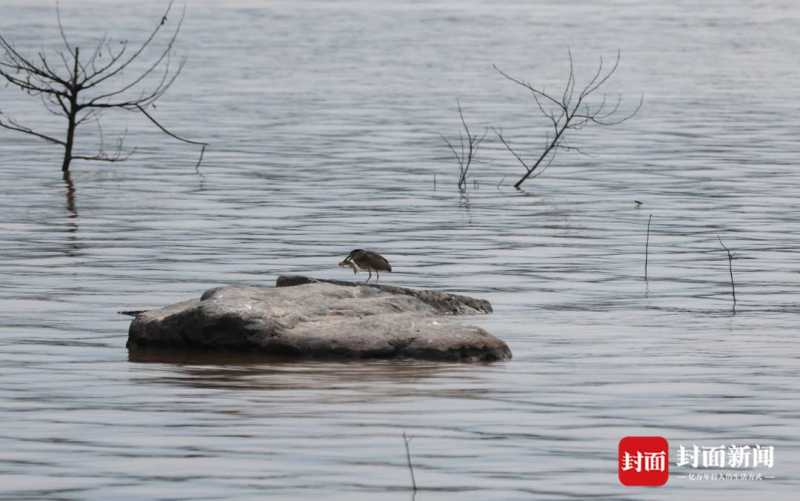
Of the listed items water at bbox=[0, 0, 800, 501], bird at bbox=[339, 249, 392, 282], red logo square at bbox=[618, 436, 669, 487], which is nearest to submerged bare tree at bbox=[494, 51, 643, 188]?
water at bbox=[0, 0, 800, 501]

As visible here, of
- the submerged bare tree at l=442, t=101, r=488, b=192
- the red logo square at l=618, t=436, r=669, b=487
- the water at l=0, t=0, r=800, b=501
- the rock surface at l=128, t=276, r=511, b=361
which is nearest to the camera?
the red logo square at l=618, t=436, r=669, b=487

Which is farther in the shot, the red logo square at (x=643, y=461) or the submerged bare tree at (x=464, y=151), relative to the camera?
the submerged bare tree at (x=464, y=151)

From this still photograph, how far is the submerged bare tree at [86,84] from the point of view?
26.4m

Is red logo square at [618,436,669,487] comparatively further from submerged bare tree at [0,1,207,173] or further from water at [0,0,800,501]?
submerged bare tree at [0,1,207,173]

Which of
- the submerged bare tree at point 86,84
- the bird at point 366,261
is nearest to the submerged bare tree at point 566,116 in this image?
the submerged bare tree at point 86,84

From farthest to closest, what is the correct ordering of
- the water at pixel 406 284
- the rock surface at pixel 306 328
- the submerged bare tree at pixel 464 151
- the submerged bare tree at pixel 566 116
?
the submerged bare tree at pixel 566 116 → the submerged bare tree at pixel 464 151 → the rock surface at pixel 306 328 → the water at pixel 406 284

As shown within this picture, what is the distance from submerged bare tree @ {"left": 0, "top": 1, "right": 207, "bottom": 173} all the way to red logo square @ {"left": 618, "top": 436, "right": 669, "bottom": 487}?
48.6ft

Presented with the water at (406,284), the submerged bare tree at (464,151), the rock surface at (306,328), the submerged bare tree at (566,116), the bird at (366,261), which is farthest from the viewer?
the submerged bare tree at (566,116)

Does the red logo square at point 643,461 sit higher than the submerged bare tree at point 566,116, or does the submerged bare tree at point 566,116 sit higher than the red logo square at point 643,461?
the submerged bare tree at point 566,116

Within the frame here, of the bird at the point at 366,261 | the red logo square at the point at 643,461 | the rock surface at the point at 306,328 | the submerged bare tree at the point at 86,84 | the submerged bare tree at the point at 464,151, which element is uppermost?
the submerged bare tree at the point at 86,84

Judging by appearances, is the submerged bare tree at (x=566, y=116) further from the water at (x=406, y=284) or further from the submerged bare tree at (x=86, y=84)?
the submerged bare tree at (x=86, y=84)

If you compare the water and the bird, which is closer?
the water

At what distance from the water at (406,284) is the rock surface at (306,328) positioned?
217mm

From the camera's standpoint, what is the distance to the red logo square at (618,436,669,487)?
8914mm
